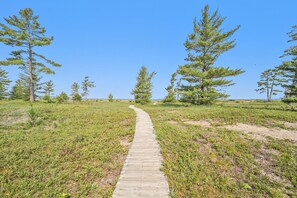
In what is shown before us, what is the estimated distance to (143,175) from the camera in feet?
12.1

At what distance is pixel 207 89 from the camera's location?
17031mm

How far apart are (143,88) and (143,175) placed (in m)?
26.3

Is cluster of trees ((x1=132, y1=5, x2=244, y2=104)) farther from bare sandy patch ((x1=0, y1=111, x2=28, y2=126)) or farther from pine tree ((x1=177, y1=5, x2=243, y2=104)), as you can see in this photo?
bare sandy patch ((x1=0, y1=111, x2=28, y2=126))

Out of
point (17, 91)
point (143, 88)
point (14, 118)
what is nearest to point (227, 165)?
point (14, 118)

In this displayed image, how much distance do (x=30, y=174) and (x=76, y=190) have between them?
1.66 metres

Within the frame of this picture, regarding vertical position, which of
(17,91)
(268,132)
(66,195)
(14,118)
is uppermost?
(17,91)

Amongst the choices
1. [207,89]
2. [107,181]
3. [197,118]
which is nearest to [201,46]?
[207,89]

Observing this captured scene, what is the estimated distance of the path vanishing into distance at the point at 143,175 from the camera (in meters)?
3.15

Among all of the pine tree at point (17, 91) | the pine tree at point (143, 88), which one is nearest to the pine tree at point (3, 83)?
the pine tree at point (17, 91)

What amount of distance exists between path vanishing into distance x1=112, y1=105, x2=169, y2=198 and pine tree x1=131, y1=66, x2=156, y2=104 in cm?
2438

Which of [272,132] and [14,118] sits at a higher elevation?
[14,118]

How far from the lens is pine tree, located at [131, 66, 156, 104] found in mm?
29641

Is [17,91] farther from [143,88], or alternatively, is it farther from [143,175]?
[143,175]

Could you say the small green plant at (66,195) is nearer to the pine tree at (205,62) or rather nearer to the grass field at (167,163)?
the grass field at (167,163)
